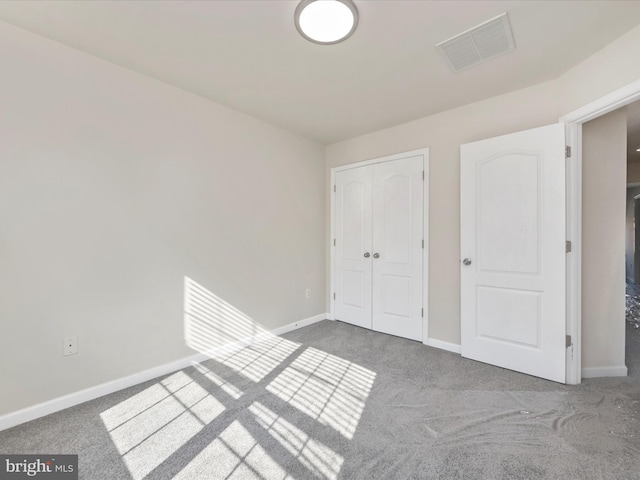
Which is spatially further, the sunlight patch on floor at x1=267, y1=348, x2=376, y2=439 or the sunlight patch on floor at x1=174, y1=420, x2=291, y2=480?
the sunlight patch on floor at x1=267, y1=348, x2=376, y2=439

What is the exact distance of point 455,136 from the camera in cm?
293

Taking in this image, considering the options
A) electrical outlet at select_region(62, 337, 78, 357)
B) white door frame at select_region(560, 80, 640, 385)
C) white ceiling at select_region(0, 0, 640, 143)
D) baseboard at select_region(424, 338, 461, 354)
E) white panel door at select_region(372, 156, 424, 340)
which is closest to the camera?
white ceiling at select_region(0, 0, 640, 143)

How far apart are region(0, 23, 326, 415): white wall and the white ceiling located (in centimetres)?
26

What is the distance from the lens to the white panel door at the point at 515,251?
2.29 m

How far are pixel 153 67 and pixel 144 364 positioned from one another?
2.35m

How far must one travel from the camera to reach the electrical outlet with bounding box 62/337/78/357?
199cm

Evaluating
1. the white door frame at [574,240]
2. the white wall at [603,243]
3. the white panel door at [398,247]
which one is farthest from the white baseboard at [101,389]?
the white wall at [603,243]

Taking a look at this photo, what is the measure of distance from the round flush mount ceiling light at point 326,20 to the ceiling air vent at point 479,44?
674 millimetres

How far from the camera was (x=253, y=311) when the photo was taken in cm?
316

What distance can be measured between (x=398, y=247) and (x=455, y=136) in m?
1.30

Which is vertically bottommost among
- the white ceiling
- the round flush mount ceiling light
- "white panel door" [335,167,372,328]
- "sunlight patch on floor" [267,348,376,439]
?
"sunlight patch on floor" [267,348,376,439]

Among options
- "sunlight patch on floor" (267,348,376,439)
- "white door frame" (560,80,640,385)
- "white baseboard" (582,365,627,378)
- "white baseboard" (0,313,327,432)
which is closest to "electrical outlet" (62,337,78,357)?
"white baseboard" (0,313,327,432)

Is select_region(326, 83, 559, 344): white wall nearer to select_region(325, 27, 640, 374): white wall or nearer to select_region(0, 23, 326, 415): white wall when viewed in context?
select_region(325, 27, 640, 374): white wall

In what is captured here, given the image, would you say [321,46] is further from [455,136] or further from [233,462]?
[233,462]
